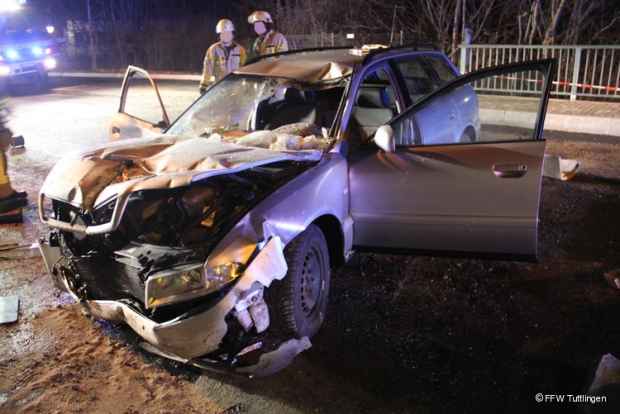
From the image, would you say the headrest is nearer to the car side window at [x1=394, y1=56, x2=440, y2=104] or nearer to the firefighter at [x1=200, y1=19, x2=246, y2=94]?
the car side window at [x1=394, y1=56, x2=440, y2=104]

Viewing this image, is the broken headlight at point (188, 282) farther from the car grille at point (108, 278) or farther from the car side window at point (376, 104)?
the car side window at point (376, 104)

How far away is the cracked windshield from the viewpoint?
4.03 m

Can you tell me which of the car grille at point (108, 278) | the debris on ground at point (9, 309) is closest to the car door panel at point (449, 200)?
the car grille at point (108, 278)

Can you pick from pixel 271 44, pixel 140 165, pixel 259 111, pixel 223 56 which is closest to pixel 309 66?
pixel 259 111

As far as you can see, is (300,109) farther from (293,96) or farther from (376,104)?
(376,104)

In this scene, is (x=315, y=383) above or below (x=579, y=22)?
below

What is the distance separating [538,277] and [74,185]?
3.28 meters

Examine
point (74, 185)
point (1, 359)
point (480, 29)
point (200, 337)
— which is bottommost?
point (1, 359)

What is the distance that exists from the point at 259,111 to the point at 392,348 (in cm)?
214

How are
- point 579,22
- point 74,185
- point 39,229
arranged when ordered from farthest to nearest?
point 579,22 < point 39,229 < point 74,185

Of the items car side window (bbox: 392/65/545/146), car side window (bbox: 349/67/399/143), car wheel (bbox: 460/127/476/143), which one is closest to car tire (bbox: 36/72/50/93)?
car side window (bbox: 392/65/545/146)

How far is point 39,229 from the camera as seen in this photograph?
5.57 metres

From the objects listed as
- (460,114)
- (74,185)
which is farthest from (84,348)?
(460,114)

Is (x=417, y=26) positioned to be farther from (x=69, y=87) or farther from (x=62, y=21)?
(x=62, y=21)
